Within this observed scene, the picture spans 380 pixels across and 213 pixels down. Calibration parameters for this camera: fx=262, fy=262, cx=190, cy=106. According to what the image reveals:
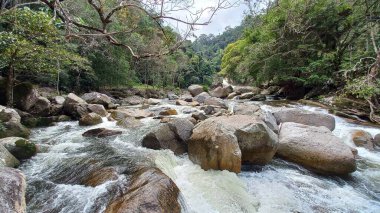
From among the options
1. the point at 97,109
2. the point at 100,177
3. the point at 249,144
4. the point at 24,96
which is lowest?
the point at 100,177

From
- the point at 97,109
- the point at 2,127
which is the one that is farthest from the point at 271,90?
the point at 2,127

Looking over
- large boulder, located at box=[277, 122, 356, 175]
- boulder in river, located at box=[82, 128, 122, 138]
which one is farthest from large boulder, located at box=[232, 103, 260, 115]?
boulder in river, located at box=[82, 128, 122, 138]

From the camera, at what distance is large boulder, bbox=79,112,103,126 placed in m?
10.4

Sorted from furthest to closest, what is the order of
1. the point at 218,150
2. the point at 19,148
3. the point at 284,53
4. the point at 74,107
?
the point at 284,53 < the point at 74,107 < the point at 19,148 < the point at 218,150

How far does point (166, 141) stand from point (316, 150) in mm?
3545

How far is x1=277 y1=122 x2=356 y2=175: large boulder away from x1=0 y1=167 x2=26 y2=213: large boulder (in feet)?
18.0

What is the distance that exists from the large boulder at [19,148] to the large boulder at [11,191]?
11.3ft

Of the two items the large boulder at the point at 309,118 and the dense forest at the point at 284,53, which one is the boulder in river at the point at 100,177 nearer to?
the dense forest at the point at 284,53

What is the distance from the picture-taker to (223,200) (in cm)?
432

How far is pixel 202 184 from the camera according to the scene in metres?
4.86

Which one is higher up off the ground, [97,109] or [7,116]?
[7,116]

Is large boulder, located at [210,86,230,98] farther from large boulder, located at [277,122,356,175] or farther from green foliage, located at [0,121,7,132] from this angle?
green foliage, located at [0,121,7,132]

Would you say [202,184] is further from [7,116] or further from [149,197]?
[7,116]

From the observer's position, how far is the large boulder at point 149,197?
331cm
